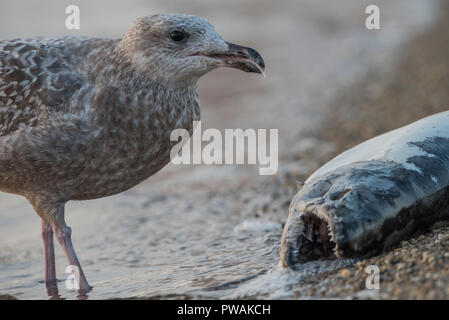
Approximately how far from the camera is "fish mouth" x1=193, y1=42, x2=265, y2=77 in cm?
476

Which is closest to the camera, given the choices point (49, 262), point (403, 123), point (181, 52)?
point (181, 52)

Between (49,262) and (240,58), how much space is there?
7.00ft

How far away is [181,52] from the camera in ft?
15.7

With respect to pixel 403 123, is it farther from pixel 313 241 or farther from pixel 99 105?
pixel 99 105

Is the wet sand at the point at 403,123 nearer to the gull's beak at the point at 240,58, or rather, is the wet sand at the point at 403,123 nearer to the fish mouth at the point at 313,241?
the fish mouth at the point at 313,241

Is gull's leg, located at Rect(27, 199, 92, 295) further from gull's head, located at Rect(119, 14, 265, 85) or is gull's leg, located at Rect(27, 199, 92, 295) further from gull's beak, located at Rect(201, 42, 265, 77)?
gull's beak, located at Rect(201, 42, 265, 77)

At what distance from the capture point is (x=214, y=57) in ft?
15.7

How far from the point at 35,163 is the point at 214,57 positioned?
1436 millimetres

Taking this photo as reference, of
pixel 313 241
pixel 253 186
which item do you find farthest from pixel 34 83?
pixel 253 186

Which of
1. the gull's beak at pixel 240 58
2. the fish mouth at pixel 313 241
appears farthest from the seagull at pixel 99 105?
the fish mouth at pixel 313 241

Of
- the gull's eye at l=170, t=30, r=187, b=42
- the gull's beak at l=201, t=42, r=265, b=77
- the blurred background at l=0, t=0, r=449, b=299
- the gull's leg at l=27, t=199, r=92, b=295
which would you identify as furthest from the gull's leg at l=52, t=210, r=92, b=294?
the gull's beak at l=201, t=42, r=265, b=77

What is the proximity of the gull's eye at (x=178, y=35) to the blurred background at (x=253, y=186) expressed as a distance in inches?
65.6

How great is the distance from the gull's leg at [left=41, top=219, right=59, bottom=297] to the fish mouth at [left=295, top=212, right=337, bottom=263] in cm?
185
